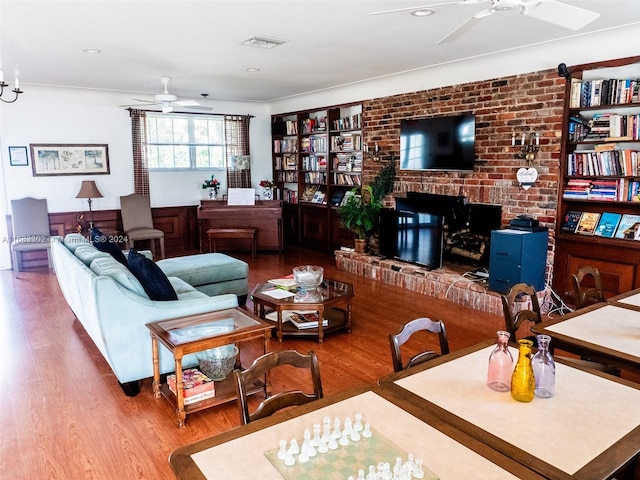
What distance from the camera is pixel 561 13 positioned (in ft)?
8.84

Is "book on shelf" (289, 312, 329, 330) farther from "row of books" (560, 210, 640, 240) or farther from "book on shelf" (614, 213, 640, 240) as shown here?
"book on shelf" (614, 213, 640, 240)

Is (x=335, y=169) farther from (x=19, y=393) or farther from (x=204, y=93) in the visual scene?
(x=19, y=393)

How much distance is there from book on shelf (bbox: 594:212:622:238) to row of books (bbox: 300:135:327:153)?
13.9 feet

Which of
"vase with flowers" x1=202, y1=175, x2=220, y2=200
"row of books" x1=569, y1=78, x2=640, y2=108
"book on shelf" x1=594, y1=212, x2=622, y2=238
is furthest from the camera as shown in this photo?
"vase with flowers" x1=202, y1=175, x2=220, y2=200

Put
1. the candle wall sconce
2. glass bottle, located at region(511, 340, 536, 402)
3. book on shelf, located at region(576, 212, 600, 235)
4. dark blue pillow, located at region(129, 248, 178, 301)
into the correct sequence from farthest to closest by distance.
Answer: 1. the candle wall sconce
2. book on shelf, located at region(576, 212, 600, 235)
3. dark blue pillow, located at region(129, 248, 178, 301)
4. glass bottle, located at region(511, 340, 536, 402)

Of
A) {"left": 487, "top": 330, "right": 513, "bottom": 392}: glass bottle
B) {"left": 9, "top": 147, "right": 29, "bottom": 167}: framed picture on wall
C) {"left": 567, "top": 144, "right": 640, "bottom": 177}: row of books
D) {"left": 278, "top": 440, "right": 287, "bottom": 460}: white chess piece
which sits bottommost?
{"left": 278, "top": 440, "right": 287, "bottom": 460}: white chess piece

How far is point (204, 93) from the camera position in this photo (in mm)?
7621

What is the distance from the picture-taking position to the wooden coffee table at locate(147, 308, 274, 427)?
2779 millimetres

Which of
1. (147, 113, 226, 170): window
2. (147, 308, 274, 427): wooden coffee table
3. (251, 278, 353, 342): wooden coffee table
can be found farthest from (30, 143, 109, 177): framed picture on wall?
(147, 308, 274, 427): wooden coffee table

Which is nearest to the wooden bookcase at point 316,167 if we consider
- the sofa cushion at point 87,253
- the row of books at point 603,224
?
the row of books at point 603,224

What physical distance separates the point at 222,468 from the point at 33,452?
183cm

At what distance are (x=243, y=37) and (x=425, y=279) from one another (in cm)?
314

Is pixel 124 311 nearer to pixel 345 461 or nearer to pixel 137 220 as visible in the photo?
pixel 345 461

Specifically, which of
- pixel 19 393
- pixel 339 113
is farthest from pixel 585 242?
pixel 19 393
